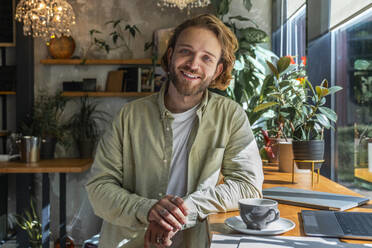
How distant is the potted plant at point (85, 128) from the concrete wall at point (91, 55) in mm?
124

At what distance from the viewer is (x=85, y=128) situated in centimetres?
388

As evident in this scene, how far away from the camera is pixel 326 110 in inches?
66.7

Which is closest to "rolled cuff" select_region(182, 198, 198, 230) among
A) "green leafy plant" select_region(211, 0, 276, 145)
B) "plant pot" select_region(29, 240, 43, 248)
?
"green leafy plant" select_region(211, 0, 276, 145)

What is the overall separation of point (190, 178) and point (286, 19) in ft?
7.31

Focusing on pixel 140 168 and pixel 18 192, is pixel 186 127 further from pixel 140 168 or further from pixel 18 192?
pixel 18 192

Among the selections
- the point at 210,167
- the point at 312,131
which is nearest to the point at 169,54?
the point at 210,167

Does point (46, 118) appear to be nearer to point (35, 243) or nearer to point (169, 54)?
point (35, 243)

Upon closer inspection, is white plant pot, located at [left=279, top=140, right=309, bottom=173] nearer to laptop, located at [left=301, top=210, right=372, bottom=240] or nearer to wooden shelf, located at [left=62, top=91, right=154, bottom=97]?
laptop, located at [left=301, top=210, right=372, bottom=240]

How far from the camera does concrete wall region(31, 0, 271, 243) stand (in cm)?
400

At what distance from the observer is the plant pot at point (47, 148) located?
3702mm

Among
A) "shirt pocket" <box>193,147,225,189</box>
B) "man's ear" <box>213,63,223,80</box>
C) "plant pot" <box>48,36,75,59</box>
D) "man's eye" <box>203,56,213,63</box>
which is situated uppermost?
"plant pot" <box>48,36,75,59</box>

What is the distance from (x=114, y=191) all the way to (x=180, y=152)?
0.30 meters

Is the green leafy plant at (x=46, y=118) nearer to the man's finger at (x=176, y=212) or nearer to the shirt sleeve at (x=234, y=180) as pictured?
the shirt sleeve at (x=234, y=180)

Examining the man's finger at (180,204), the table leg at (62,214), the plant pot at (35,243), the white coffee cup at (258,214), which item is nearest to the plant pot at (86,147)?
the table leg at (62,214)
